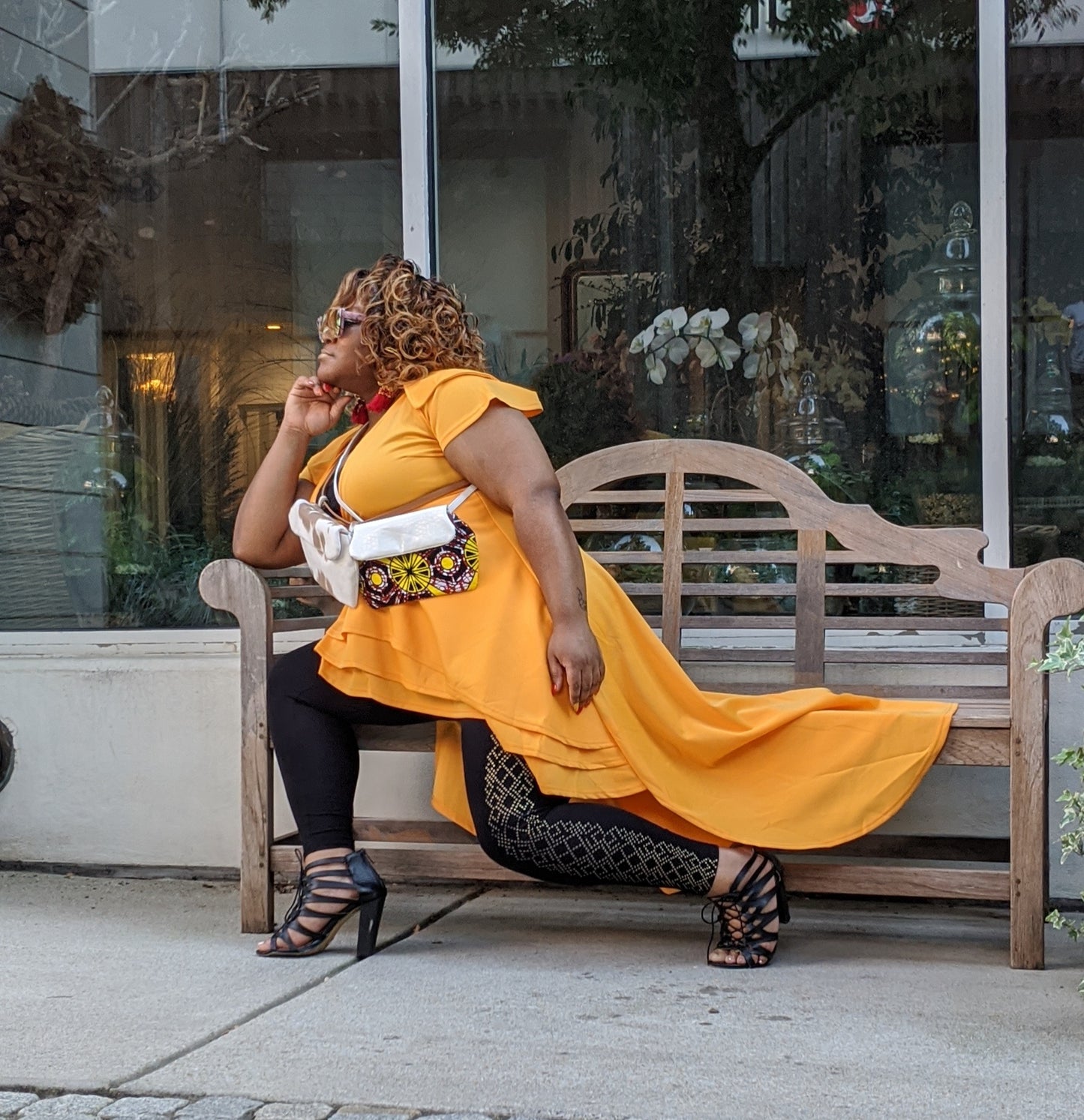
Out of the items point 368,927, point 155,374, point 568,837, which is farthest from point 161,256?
point 568,837

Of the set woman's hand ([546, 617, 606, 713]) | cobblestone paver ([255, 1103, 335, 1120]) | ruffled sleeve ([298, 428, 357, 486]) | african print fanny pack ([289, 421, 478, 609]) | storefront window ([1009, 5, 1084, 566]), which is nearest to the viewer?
cobblestone paver ([255, 1103, 335, 1120])

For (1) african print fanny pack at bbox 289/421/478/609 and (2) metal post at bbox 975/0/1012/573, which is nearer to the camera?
(1) african print fanny pack at bbox 289/421/478/609

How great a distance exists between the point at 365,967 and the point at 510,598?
82cm

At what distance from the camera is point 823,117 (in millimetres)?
4387

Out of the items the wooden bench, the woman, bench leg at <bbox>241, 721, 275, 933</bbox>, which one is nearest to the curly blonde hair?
the woman

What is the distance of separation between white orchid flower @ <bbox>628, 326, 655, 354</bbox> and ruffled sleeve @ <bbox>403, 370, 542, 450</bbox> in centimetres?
134

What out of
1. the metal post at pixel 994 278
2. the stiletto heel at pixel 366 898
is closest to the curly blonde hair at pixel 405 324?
the stiletto heel at pixel 366 898

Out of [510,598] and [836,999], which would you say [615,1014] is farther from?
[510,598]

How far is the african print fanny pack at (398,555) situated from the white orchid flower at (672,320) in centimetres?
152

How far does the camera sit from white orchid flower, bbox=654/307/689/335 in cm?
447

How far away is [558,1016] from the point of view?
8.86ft

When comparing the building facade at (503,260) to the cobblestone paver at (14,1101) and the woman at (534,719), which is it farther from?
the cobblestone paver at (14,1101)

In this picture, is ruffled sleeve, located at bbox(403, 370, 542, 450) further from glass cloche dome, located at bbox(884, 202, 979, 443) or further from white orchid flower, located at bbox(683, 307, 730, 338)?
glass cloche dome, located at bbox(884, 202, 979, 443)

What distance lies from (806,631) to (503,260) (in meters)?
1.63
